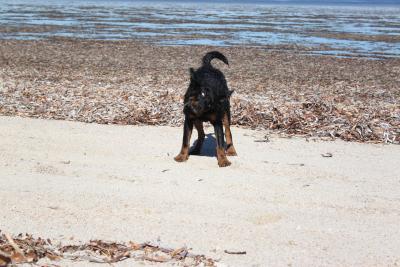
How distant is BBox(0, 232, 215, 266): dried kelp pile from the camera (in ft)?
16.9

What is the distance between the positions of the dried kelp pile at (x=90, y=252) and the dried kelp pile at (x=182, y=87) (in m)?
5.54

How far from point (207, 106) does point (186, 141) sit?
0.67m

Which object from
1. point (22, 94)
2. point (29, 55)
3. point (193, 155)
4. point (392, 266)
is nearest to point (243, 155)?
point (193, 155)

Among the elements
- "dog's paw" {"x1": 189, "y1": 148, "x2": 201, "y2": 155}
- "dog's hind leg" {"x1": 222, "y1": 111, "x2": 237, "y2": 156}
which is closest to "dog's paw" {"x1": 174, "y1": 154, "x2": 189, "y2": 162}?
"dog's paw" {"x1": 189, "y1": 148, "x2": 201, "y2": 155}

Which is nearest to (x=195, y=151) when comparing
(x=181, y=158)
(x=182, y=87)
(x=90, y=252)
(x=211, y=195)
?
(x=181, y=158)

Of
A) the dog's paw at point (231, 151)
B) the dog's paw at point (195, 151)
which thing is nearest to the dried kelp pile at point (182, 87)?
the dog's paw at point (231, 151)

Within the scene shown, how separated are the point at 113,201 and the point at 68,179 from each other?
1.05 meters

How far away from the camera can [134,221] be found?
6152 millimetres

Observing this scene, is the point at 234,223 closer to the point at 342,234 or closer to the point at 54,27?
the point at 342,234

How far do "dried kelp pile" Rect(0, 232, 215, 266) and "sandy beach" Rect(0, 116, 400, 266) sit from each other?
0.55ft

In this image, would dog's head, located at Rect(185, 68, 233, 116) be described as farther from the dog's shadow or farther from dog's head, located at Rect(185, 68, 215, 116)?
the dog's shadow

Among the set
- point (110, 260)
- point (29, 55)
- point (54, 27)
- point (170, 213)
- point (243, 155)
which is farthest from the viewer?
point (54, 27)

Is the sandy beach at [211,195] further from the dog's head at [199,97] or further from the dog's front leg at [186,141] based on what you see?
the dog's head at [199,97]

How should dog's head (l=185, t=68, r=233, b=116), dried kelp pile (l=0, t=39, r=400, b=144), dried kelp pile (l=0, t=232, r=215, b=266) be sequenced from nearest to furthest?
dried kelp pile (l=0, t=232, r=215, b=266)
dog's head (l=185, t=68, r=233, b=116)
dried kelp pile (l=0, t=39, r=400, b=144)
